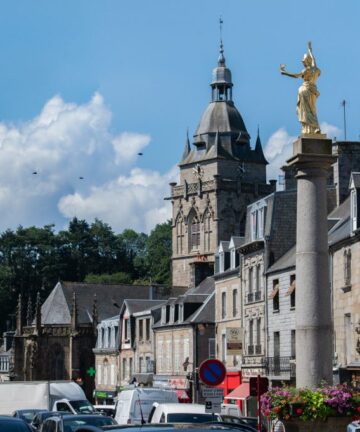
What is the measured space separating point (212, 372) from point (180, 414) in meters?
4.59

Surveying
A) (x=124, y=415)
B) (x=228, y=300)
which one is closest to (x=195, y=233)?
(x=228, y=300)

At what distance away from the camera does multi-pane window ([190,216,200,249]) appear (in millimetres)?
112688

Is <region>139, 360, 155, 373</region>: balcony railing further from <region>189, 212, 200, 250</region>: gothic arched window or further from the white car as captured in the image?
the white car

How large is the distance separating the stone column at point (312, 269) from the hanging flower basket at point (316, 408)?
2.56 ft

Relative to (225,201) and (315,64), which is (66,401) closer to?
(315,64)

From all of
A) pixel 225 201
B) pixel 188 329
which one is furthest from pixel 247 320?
pixel 225 201

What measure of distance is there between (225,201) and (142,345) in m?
39.1

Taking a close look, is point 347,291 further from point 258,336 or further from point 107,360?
point 107,360

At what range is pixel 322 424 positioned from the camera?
971 inches

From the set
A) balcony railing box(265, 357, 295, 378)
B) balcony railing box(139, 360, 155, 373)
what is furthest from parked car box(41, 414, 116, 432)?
balcony railing box(139, 360, 155, 373)

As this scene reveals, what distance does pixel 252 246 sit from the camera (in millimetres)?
54062

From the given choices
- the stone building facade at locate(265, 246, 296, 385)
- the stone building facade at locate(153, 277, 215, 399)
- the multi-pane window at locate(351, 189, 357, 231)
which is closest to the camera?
the multi-pane window at locate(351, 189, 357, 231)

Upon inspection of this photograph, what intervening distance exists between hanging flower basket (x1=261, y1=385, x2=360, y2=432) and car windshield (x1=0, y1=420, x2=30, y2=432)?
271 inches

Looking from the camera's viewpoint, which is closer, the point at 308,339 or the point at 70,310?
the point at 308,339
